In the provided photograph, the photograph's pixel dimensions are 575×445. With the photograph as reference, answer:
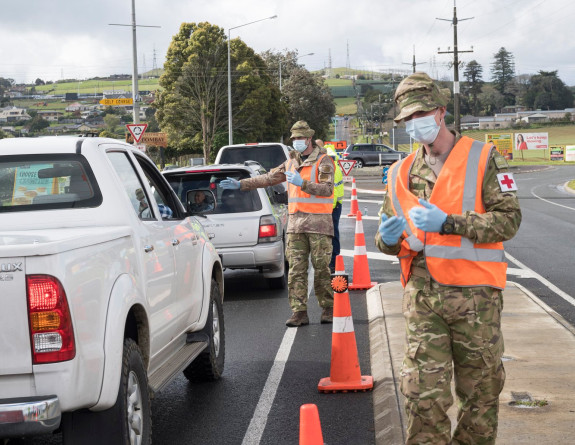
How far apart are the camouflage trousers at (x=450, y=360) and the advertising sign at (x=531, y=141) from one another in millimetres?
91571

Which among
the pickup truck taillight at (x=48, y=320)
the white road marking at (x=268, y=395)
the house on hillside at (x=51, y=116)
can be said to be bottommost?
the white road marking at (x=268, y=395)

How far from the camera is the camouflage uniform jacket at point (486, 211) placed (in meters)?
4.18

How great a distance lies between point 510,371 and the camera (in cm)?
699

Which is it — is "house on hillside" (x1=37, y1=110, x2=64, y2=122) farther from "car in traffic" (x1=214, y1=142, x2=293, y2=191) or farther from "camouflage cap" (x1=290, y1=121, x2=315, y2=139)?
"camouflage cap" (x1=290, y1=121, x2=315, y2=139)

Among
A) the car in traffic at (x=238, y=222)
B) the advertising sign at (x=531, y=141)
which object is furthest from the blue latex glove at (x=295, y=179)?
the advertising sign at (x=531, y=141)

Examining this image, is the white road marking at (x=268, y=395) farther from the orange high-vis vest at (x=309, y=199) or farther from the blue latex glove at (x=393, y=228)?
the blue latex glove at (x=393, y=228)

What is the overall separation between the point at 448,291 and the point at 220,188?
25.2 ft

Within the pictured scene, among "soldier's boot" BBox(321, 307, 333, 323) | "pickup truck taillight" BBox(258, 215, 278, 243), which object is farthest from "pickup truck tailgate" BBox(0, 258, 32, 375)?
"pickup truck taillight" BBox(258, 215, 278, 243)

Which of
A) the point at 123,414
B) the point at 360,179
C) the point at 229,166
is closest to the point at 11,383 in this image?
the point at 123,414

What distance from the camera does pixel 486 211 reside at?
14.4ft

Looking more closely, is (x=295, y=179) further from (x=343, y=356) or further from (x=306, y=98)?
(x=306, y=98)

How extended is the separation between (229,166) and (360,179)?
42128 millimetres

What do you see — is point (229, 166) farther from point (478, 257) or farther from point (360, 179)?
point (360, 179)

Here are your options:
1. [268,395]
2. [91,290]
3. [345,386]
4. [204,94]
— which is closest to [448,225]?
[91,290]
